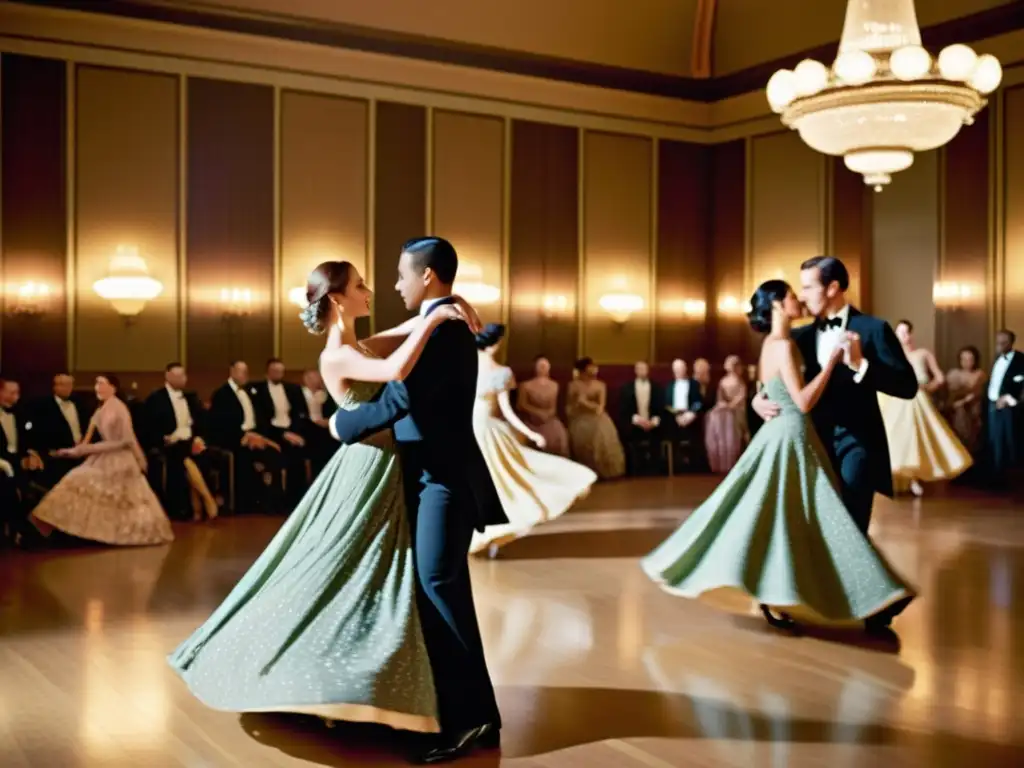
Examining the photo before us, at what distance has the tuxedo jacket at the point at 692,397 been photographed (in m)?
11.5

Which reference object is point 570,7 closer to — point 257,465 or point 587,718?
point 257,465

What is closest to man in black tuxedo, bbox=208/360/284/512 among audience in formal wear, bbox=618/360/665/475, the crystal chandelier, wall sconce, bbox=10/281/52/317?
wall sconce, bbox=10/281/52/317

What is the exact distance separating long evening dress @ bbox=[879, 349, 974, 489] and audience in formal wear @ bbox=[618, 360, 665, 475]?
2.81 metres

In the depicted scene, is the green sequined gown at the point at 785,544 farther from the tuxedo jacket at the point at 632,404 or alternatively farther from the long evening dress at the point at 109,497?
the tuxedo jacket at the point at 632,404

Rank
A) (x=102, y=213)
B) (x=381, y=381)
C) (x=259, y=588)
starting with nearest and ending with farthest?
(x=381, y=381) < (x=259, y=588) < (x=102, y=213)

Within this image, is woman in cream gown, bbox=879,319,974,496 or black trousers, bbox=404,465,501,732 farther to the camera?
woman in cream gown, bbox=879,319,974,496

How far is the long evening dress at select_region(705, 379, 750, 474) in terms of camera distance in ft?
37.8

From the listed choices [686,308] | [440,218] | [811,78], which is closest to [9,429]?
[440,218]

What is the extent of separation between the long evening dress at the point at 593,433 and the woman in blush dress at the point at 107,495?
4727 mm

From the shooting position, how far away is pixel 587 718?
3.46 m

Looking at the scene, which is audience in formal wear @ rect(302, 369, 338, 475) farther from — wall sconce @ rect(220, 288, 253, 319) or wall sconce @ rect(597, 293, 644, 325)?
wall sconce @ rect(597, 293, 644, 325)

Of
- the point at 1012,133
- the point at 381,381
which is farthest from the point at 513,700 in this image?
the point at 1012,133

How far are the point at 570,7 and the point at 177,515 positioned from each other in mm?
6968

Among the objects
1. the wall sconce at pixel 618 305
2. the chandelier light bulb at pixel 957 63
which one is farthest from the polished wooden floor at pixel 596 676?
the wall sconce at pixel 618 305
